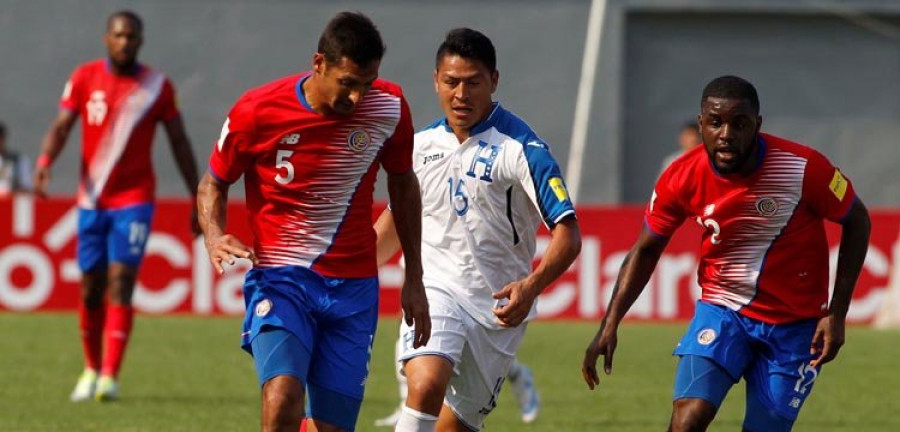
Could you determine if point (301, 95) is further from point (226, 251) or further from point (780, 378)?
point (780, 378)

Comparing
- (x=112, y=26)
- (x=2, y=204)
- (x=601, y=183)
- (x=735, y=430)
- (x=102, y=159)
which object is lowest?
(x=601, y=183)

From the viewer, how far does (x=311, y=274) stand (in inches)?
277

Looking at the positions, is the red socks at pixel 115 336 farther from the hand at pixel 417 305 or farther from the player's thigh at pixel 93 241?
the hand at pixel 417 305

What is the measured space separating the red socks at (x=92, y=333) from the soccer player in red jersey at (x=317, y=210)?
5.27 meters

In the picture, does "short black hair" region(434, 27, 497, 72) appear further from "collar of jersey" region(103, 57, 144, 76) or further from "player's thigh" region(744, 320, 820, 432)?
"collar of jersey" region(103, 57, 144, 76)

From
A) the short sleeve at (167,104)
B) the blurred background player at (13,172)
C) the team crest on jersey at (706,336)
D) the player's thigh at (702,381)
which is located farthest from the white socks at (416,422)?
the blurred background player at (13,172)

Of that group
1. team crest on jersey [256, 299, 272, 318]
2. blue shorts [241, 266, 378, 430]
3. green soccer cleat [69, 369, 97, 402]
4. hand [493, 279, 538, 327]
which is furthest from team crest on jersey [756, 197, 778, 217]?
green soccer cleat [69, 369, 97, 402]

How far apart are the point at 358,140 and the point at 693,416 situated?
192 centimetres

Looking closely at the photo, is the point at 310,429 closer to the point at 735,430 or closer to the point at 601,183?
the point at 735,430

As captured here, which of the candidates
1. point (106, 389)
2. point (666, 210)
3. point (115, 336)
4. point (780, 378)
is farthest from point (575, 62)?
point (780, 378)

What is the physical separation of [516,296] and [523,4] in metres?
20.9

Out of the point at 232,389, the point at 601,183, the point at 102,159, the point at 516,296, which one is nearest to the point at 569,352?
the point at 232,389

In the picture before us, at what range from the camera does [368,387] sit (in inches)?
508

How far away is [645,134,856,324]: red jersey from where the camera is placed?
762 centimetres
